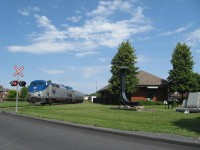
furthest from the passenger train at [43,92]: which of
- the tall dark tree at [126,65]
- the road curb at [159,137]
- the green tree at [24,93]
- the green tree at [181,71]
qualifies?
the green tree at [24,93]

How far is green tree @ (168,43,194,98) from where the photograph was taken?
55.0 meters

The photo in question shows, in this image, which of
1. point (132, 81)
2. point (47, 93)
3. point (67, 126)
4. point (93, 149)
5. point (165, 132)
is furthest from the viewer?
point (132, 81)

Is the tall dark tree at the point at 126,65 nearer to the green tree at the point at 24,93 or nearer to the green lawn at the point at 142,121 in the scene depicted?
the green lawn at the point at 142,121

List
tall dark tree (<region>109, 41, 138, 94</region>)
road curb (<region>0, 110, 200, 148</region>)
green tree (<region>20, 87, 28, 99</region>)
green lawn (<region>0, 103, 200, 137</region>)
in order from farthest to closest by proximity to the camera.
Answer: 1. green tree (<region>20, 87, 28, 99</region>)
2. tall dark tree (<region>109, 41, 138, 94</region>)
3. green lawn (<region>0, 103, 200, 137</region>)
4. road curb (<region>0, 110, 200, 148</region>)

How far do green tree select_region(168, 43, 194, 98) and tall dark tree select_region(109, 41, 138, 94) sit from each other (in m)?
6.64

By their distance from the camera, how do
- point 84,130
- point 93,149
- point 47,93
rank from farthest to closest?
1. point 47,93
2. point 84,130
3. point 93,149

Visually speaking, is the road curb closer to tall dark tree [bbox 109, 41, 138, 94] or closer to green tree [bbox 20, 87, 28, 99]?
tall dark tree [bbox 109, 41, 138, 94]

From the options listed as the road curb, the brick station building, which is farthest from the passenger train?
the road curb

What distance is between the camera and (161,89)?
60.6 m

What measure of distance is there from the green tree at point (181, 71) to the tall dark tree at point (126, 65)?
A: 6.64m

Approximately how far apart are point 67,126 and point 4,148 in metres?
6.80

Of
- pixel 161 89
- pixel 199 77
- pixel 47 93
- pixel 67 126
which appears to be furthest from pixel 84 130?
pixel 199 77

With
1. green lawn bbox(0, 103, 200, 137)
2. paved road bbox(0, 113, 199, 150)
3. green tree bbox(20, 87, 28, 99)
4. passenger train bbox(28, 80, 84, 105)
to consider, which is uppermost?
green tree bbox(20, 87, 28, 99)

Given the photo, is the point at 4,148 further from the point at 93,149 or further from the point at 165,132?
the point at 165,132
